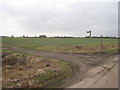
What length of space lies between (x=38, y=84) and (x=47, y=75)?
1.49m

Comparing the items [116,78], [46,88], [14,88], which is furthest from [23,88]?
[116,78]

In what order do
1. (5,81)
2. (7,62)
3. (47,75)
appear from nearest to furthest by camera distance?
(5,81)
(47,75)
(7,62)

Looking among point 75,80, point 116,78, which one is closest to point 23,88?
point 75,80

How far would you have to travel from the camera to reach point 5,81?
8.45 metres

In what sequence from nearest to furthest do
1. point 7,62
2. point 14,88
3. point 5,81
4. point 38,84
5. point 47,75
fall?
point 14,88
point 38,84
point 5,81
point 47,75
point 7,62

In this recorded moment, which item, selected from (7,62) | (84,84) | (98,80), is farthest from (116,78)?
(7,62)

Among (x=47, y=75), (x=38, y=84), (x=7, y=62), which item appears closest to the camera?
(x=38, y=84)

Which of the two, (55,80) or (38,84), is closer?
(38,84)

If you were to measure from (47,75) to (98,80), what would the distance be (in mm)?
2973

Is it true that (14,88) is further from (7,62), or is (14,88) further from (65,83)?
(7,62)

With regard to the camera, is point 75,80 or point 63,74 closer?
point 75,80

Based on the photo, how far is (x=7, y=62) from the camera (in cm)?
1769

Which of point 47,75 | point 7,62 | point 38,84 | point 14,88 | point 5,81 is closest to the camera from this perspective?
point 14,88

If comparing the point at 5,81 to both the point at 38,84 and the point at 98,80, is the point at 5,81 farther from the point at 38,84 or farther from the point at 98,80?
the point at 98,80
